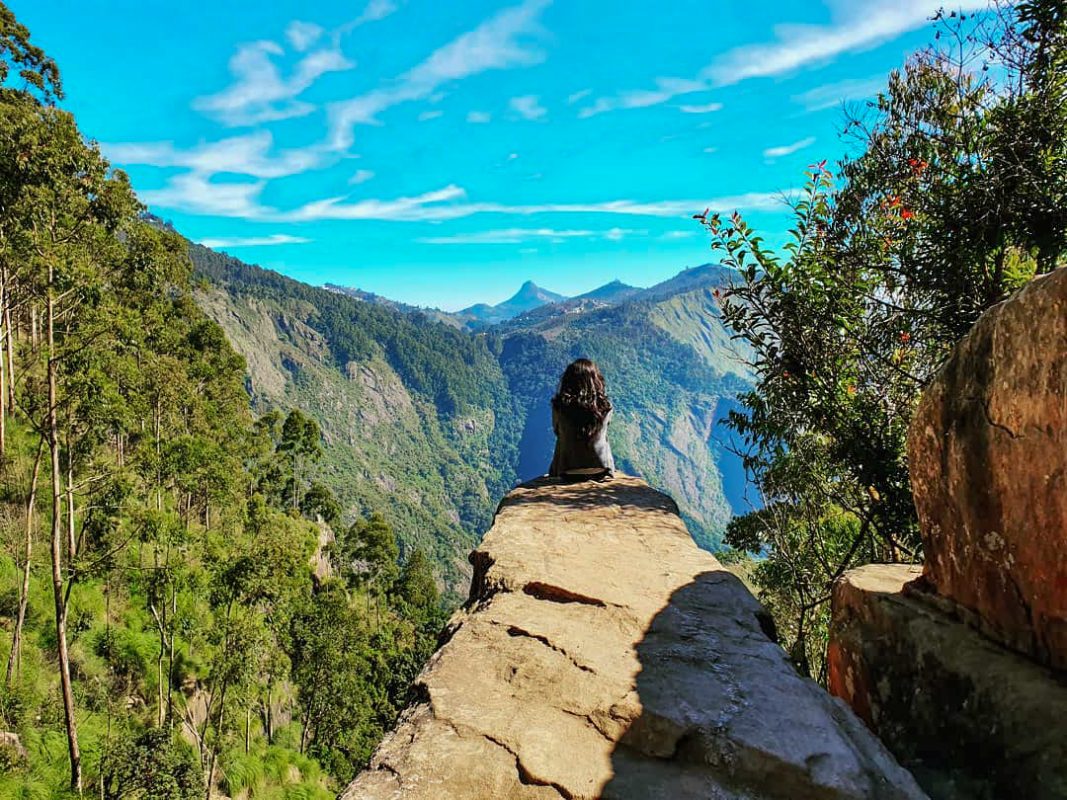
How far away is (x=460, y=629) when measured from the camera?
3.41 meters

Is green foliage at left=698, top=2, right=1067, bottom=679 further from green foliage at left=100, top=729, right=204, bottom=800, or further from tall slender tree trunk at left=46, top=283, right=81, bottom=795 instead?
green foliage at left=100, top=729, right=204, bottom=800

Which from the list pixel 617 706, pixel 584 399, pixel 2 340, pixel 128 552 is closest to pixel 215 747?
pixel 128 552

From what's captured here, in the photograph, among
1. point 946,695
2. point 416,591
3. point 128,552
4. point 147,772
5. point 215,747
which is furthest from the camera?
point 416,591

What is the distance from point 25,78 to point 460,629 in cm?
2484

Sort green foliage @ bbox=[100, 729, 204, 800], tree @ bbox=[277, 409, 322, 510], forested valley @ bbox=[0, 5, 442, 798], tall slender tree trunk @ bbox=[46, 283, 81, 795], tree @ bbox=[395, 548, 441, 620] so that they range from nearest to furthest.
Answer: tall slender tree trunk @ bbox=[46, 283, 81, 795] < forested valley @ bbox=[0, 5, 442, 798] < green foliage @ bbox=[100, 729, 204, 800] < tree @ bbox=[277, 409, 322, 510] < tree @ bbox=[395, 548, 441, 620]

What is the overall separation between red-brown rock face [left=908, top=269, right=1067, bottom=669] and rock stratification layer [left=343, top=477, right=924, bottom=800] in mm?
1317

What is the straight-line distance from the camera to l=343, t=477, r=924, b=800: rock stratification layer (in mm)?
2160

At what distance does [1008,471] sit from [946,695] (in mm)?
1397

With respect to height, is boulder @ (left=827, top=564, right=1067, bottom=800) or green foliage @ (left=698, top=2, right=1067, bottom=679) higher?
green foliage @ (left=698, top=2, right=1067, bottom=679)

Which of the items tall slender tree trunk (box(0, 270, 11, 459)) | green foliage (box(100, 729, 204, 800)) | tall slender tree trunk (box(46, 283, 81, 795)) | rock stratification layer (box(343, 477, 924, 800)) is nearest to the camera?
rock stratification layer (box(343, 477, 924, 800))

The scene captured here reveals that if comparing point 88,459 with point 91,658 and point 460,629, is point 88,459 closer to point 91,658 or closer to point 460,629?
point 91,658

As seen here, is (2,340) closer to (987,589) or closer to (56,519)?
(56,519)

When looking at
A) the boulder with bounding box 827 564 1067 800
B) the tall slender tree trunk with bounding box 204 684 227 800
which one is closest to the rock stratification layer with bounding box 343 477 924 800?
the boulder with bounding box 827 564 1067 800

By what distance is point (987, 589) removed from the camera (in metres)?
3.52
